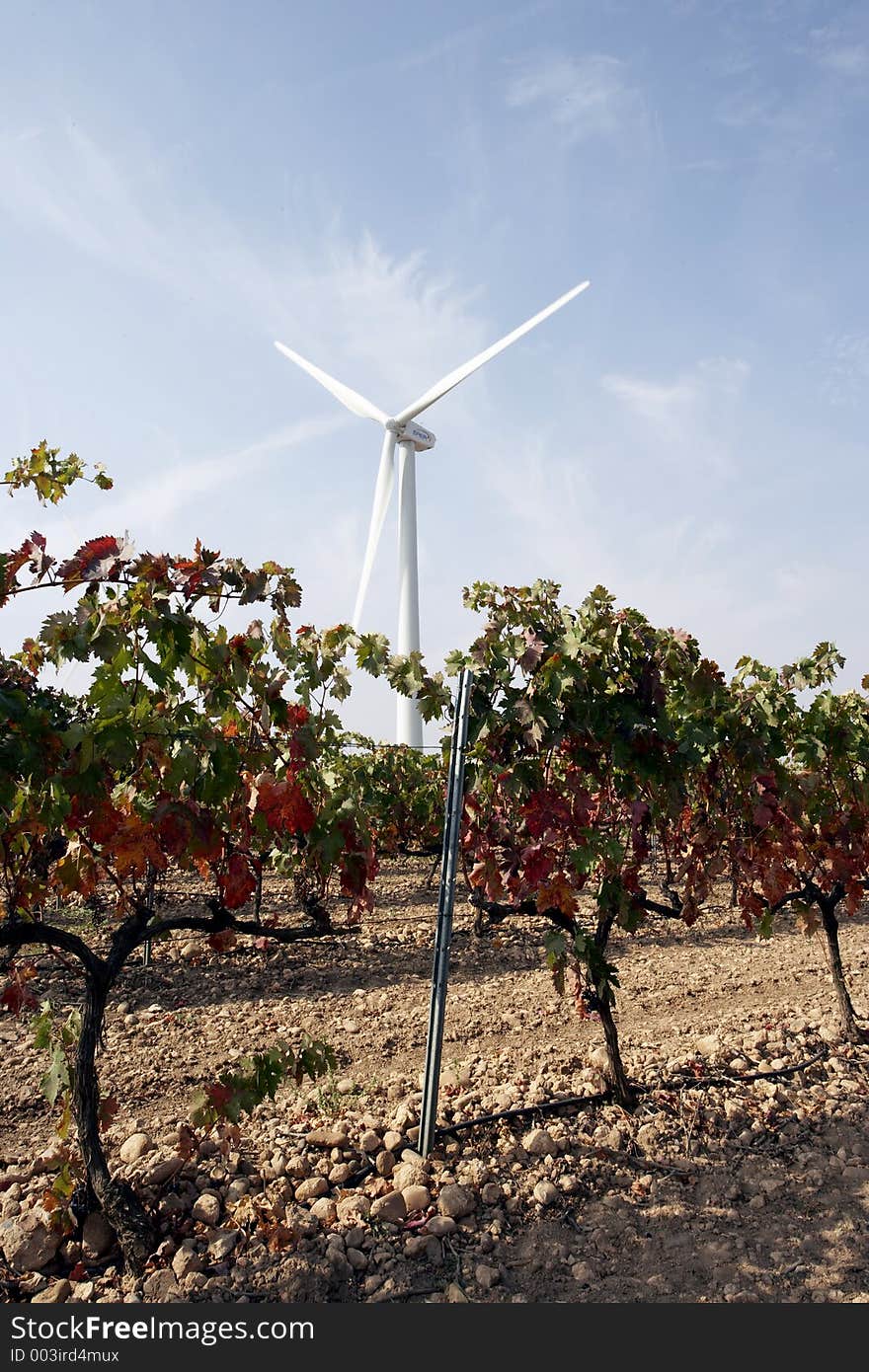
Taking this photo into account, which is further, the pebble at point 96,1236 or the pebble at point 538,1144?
the pebble at point 538,1144

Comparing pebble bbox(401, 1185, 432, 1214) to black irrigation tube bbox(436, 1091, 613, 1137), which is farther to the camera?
black irrigation tube bbox(436, 1091, 613, 1137)

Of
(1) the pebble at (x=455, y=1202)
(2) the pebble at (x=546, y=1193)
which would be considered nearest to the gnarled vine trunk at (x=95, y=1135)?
(1) the pebble at (x=455, y=1202)

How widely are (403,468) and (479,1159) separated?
2313 cm

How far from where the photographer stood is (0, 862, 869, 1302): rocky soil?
383cm

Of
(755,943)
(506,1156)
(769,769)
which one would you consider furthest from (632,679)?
(755,943)

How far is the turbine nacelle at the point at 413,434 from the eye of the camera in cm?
2739

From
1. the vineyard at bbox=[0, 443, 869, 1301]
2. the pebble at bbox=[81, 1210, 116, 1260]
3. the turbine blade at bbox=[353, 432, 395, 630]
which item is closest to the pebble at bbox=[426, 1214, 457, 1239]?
the vineyard at bbox=[0, 443, 869, 1301]

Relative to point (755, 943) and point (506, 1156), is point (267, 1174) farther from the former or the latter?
point (755, 943)

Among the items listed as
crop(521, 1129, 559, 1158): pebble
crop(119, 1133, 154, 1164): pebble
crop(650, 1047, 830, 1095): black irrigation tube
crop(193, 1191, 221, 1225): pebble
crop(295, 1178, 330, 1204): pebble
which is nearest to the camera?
crop(193, 1191, 221, 1225): pebble

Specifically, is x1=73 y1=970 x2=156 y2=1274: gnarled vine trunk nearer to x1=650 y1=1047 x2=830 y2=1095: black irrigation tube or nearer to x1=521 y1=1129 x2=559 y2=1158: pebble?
x1=521 y1=1129 x2=559 y2=1158: pebble

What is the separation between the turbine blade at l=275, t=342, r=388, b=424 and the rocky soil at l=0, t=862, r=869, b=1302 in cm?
2108

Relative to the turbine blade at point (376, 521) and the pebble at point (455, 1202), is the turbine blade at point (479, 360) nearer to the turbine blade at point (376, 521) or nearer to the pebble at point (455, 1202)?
the turbine blade at point (376, 521)

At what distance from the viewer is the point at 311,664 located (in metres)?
4.39

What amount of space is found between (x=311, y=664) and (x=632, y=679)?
2.20 metres
